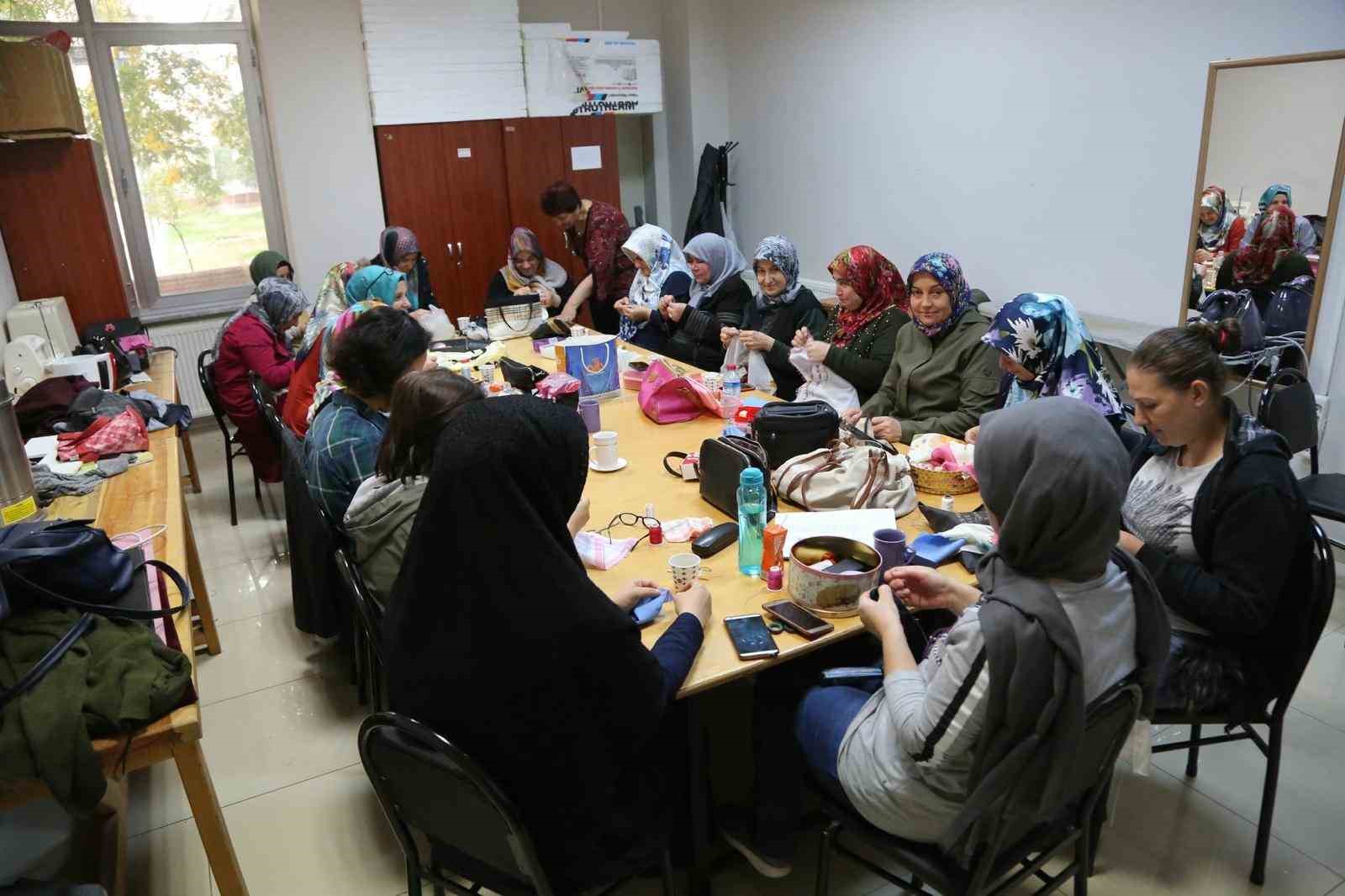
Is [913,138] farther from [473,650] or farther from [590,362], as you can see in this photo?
[473,650]

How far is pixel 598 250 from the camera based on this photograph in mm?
5176

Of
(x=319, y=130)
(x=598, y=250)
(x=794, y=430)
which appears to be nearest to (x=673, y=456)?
(x=794, y=430)

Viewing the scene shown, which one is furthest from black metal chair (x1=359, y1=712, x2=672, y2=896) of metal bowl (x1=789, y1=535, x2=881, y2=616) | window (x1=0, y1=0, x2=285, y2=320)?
window (x1=0, y1=0, x2=285, y2=320)

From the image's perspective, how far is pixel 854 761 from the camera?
1.57 m

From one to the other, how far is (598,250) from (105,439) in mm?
2857

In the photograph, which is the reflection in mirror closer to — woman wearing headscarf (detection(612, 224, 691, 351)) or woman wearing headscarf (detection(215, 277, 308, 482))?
woman wearing headscarf (detection(612, 224, 691, 351))

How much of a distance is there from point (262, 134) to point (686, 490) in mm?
4884

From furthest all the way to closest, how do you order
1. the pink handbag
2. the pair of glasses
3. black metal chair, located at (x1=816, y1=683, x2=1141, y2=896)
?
the pink handbag
the pair of glasses
black metal chair, located at (x1=816, y1=683, x2=1141, y2=896)

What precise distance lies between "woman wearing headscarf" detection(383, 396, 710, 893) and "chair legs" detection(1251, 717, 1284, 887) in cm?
149

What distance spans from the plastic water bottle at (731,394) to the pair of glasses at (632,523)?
908 mm

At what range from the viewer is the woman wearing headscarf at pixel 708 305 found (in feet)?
13.9

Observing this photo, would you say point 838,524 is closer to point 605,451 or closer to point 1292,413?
point 605,451

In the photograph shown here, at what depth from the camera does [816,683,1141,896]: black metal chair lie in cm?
139

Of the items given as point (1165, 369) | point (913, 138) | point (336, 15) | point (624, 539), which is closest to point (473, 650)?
point (624, 539)
